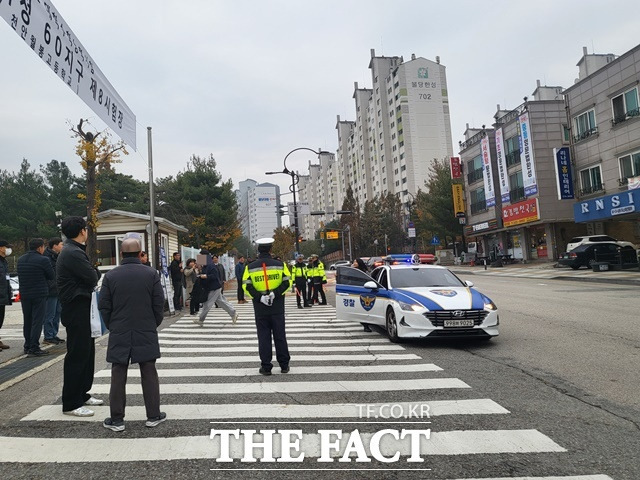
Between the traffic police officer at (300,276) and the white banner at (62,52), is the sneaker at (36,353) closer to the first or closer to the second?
the white banner at (62,52)

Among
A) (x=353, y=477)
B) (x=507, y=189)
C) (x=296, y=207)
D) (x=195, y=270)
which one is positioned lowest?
(x=353, y=477)

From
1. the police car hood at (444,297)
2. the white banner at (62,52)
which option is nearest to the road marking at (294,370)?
the police car hood at (444,297)

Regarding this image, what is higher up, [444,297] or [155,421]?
[444,297]

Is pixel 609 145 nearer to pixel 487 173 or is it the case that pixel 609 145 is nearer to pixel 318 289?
pixel 487 173

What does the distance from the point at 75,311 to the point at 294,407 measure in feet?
7.76

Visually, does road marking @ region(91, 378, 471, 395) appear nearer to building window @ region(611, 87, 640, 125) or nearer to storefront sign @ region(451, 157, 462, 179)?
building window @ region(611, 87, 640, 125)

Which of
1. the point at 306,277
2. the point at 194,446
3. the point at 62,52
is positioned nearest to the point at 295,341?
the point at 194,446

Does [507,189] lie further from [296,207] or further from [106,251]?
[106,251]

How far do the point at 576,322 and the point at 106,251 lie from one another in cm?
2220

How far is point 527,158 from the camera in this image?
124 feet

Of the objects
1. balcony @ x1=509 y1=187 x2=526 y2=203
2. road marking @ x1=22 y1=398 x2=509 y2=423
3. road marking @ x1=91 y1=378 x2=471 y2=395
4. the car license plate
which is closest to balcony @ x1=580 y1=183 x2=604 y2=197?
balcony @ x1=509 y1=187 x2=526 y2=203

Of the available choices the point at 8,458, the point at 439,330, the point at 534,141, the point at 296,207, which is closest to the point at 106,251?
the point at 296,207

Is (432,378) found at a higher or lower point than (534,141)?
lower

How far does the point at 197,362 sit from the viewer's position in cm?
759
